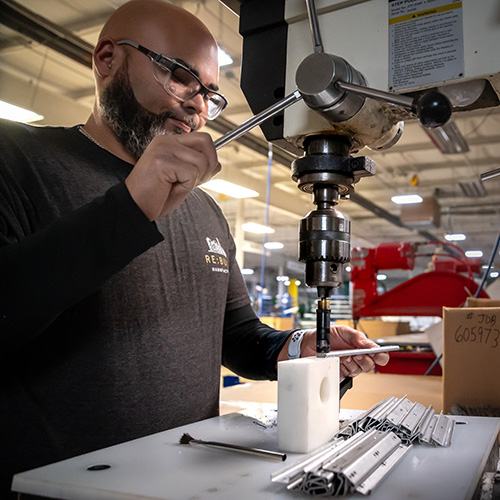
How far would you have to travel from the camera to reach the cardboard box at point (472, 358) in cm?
105

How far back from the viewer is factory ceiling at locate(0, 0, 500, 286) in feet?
9.45

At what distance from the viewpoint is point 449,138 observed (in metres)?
4.37

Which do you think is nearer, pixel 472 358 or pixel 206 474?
pixel 206 474

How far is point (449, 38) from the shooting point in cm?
61

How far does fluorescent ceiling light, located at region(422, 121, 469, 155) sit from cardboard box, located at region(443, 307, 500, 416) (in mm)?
3236

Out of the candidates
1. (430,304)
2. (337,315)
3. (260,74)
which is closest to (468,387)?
(260,74)

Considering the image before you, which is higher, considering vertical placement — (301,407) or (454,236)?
(454,236)

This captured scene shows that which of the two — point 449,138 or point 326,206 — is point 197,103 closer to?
point 326,206

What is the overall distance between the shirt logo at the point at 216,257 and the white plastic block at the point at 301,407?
1.52 feet

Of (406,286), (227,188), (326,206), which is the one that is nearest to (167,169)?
(326,206)

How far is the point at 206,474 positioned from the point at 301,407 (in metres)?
0.15

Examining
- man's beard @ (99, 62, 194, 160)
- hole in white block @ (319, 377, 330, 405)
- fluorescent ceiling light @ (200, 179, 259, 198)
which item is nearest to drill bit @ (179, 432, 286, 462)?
hole in white block @ (319, 377, 330, 405)

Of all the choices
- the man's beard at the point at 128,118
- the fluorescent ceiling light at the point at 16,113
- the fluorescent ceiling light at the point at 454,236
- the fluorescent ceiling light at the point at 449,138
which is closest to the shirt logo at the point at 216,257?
the man's beard at the point at 128,118

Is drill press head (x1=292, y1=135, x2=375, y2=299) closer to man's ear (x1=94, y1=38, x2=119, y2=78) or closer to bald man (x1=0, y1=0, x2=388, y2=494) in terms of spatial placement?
bald man (x1=0, y1=0, x2=388, y2=494)
